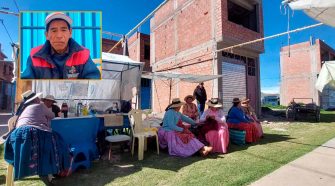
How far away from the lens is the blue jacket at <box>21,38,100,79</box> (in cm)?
486

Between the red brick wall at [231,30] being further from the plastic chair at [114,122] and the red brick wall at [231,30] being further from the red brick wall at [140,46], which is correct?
the red brick wall at [140,46]

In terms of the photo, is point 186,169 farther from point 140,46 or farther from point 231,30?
point 140,46

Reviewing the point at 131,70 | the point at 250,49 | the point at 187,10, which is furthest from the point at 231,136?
the point at 187,10

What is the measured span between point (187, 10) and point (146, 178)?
39.3 feet

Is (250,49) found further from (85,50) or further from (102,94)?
(85,50)

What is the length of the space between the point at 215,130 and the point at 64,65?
13.0 feet

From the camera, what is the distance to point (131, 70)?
841 centimetres

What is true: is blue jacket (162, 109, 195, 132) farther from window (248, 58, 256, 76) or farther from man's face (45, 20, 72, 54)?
window (248, 58, 256, 76)

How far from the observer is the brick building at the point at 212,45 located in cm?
1166

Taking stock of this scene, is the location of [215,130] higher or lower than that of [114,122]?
lower

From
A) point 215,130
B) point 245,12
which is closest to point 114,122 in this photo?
point 215,130

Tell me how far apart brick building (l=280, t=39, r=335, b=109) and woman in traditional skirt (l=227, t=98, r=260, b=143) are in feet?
86.4

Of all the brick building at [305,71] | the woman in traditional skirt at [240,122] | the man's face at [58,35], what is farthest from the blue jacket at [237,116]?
the brick building at [305,71]

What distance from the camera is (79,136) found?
4.43 metres
